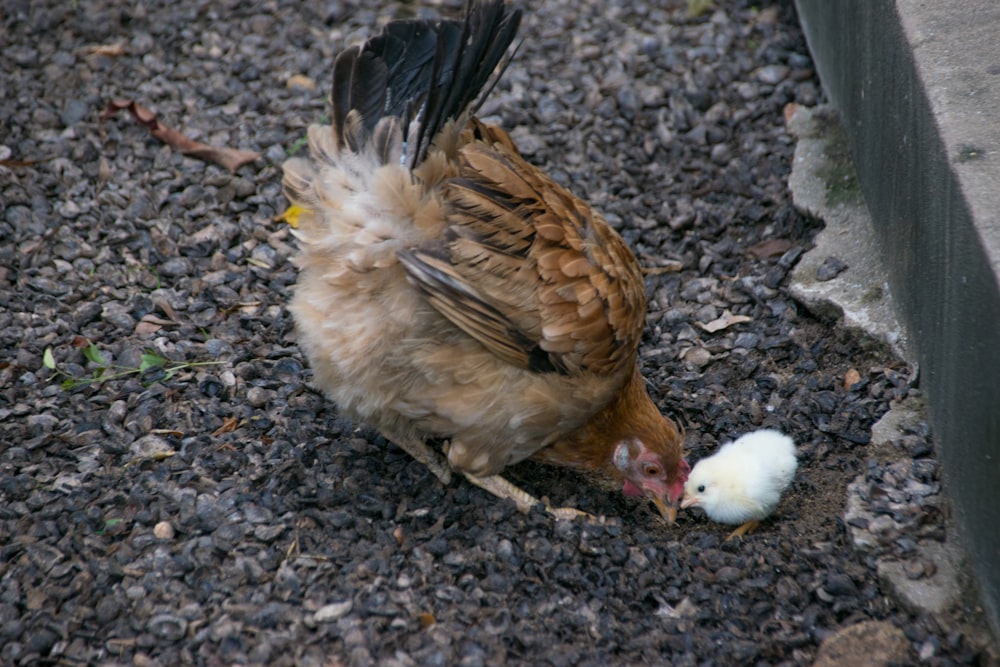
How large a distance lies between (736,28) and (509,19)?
3035 millimetres

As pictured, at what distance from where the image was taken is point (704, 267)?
5.07m

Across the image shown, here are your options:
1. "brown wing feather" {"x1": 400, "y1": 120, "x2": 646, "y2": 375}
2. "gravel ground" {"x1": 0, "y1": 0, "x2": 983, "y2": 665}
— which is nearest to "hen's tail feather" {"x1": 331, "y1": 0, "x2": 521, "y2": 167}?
"brown wing feather" {"x1": 400, "y1": 120, "x2": 646, "y2": 375}

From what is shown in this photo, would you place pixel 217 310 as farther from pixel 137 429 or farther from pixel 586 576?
pixel 586 576

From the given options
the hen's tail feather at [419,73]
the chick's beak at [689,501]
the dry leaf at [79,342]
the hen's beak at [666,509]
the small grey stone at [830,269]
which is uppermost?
the hen's tail feather at [419,73]

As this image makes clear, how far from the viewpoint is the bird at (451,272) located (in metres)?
3.66

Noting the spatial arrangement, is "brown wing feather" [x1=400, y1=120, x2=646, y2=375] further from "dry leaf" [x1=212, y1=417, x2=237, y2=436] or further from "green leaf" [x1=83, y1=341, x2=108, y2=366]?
"green leaf" [x1=83, y1=341, x2=108, y2=366]

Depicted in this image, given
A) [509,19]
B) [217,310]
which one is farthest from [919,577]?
[217,310]

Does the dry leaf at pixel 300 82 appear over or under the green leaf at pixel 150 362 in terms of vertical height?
over

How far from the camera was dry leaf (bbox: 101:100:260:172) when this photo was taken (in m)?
5.55

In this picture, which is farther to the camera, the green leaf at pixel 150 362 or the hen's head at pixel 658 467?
the green leaf at pixel 150 362

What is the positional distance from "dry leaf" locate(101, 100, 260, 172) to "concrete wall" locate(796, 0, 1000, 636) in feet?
10.5

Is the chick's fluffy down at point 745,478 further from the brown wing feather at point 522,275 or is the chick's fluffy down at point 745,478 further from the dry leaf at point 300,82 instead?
the dry leaf at point 300,82

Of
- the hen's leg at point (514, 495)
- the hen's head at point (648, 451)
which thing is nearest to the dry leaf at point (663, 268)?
the hen's head at point (648, 451)

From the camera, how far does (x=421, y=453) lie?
Answer: 13.6 ft
